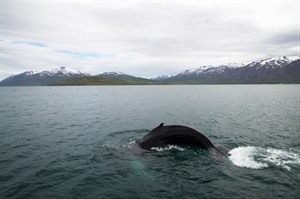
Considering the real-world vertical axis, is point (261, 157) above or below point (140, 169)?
below

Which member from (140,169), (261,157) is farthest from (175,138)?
(261,157)

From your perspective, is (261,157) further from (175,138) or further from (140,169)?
(140,169)

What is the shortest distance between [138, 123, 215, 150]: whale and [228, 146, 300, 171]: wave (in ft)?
9.37

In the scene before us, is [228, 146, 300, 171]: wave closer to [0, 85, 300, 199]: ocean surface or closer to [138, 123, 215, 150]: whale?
[0, 85, 300, 199]: ocean surface

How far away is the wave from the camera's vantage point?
72.3 feet

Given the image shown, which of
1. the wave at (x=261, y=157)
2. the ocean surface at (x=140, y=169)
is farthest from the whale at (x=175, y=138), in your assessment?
the wave at (x=261, y=157)

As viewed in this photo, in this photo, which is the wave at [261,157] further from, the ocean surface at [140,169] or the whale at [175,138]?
the whale at [175,138]

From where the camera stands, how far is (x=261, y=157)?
80.6 ft

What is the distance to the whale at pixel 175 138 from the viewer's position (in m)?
22.8

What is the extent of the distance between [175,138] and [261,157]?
28.4 feet

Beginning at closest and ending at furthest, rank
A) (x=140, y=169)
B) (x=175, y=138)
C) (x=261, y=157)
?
1. (x=140, y=169)
2. (x=175, y=138)
3. (x=261, y=157)

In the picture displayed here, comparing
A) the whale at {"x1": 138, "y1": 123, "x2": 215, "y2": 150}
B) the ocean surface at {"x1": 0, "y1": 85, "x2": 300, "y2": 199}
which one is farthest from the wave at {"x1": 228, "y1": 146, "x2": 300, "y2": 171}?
the whale at {"x1": 138, "y1": 123, "x2": 215, "y2": 150}

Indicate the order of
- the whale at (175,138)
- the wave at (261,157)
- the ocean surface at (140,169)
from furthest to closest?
the whale at (175,138) → the wave at (261,157) → the ocean surface at (140,169)

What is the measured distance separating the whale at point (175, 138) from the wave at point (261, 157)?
2855mm
